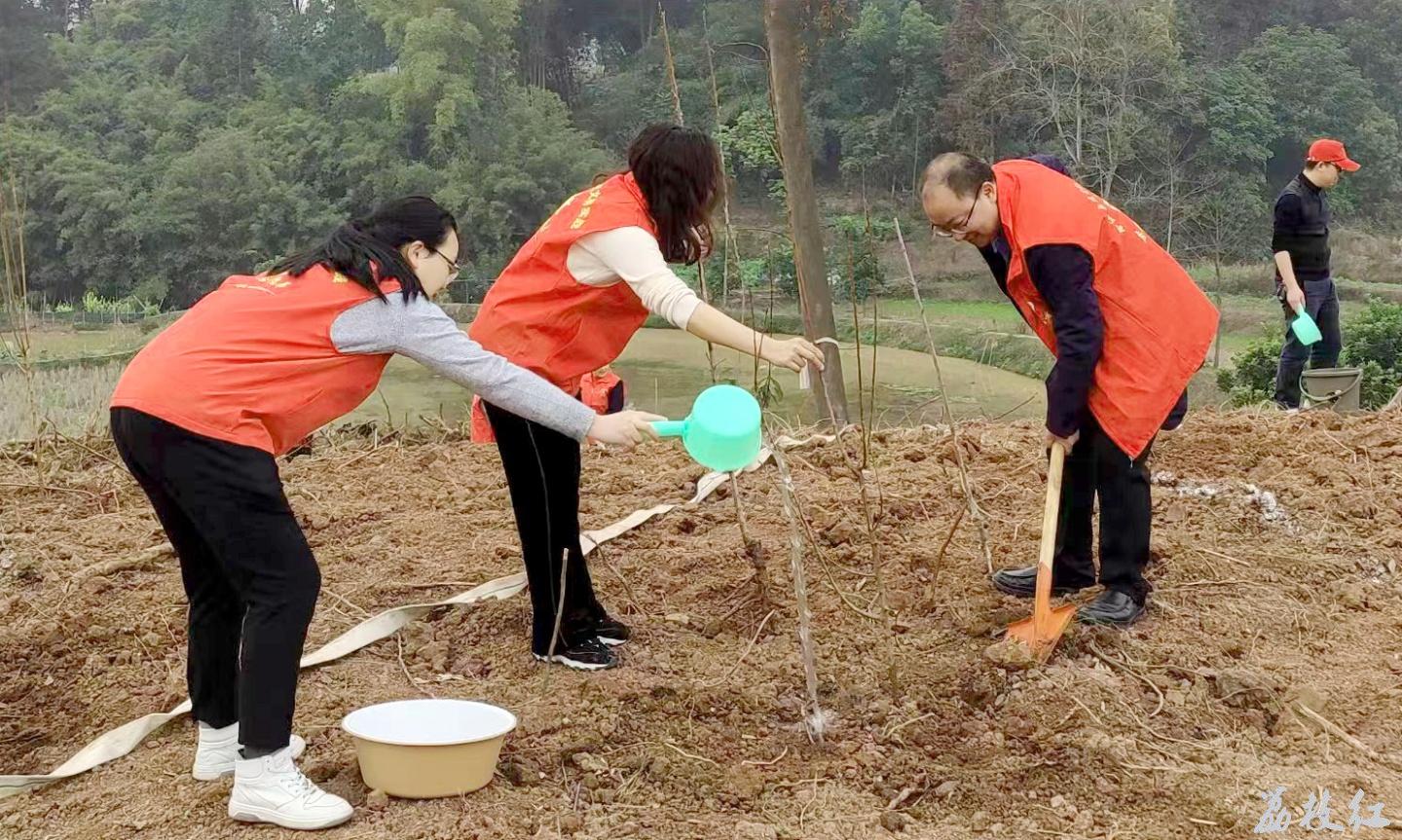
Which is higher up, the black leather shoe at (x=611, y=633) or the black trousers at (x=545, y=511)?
the black trousers at (x=545, y=511)

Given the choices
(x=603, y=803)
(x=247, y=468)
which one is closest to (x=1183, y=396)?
(x=603, y=803)

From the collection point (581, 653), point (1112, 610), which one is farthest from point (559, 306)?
point (1112, 610)

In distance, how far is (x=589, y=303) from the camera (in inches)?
103

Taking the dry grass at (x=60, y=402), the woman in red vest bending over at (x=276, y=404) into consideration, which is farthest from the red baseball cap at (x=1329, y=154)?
the dry grass at (x=60, y=402)

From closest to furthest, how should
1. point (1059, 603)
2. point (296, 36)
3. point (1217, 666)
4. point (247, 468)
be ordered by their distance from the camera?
point (247, 468)
point (1217, 666)
point (1059, 603)
point (296, 36)

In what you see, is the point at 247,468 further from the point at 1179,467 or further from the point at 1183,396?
the point at 1179,467

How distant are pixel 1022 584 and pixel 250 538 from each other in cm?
196

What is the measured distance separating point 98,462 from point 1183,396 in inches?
168

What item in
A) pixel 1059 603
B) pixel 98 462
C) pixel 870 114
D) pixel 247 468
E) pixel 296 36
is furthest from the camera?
pixel 296 36

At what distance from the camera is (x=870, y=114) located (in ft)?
91.7

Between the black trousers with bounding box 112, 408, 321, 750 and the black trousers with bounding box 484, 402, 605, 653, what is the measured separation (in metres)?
0.64

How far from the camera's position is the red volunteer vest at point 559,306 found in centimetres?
256

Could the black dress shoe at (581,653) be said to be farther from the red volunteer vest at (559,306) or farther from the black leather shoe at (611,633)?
the red volunteer vest at (559,306)

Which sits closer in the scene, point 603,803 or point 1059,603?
point 603,803
